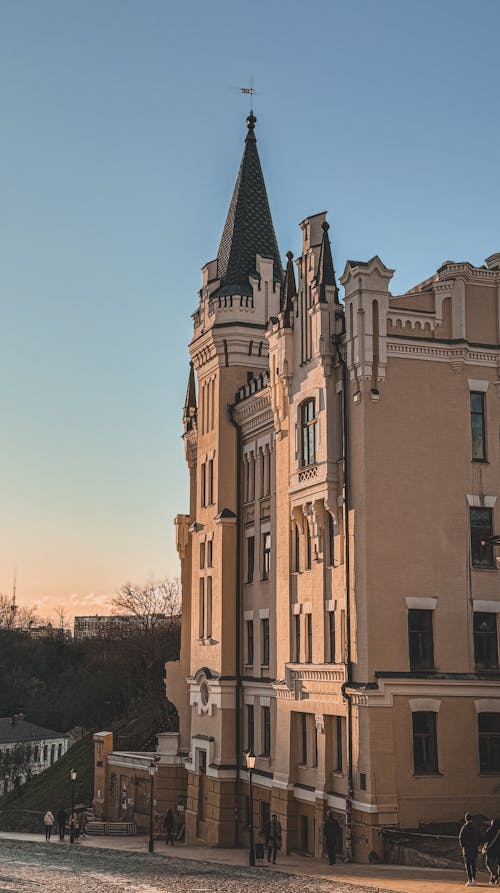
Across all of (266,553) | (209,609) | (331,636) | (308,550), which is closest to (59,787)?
(209,609)

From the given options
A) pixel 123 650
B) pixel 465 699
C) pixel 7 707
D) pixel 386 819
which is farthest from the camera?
pixel 7 707

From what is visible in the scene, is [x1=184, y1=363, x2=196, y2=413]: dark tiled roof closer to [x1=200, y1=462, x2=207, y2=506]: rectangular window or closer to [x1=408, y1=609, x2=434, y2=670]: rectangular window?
[x1=200, y1=462, x2=207, y2=506]: rectangular window

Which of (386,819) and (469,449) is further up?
(469,449)

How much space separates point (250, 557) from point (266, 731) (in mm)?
6850

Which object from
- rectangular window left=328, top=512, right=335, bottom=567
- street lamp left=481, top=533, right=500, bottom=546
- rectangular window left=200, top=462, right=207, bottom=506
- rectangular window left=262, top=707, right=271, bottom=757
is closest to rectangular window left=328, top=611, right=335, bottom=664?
rectangular window left=328, top=512, right=335, bottom=567

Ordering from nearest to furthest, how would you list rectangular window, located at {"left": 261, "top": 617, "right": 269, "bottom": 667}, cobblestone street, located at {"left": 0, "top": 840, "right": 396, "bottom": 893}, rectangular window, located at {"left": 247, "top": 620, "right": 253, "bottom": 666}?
1. cobblestone street, located at {"left": 0, "top": 840, "right": 396, "bottom": 893}
2. rectangular window, located at {"left": 261, "top": 617, "right": 269, "bottom": 667}
3. rectangular window, located at {"left": 247, "top": 620, "right": 253, "bottom": 666}

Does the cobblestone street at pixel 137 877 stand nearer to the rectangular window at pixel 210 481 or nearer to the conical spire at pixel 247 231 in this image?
the rectangular window at pixel 210 481

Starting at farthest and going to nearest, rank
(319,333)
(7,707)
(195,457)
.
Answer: (7,707) < (195,457) < (319,333)

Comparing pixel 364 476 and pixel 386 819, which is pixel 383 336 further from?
pixel 386 819

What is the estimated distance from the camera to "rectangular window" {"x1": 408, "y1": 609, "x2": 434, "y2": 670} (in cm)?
3089

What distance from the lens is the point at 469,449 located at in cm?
3241

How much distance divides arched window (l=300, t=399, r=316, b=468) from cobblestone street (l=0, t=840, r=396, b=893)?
12770 mm

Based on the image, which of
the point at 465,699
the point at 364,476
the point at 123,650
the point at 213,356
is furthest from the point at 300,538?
the point at 123,650

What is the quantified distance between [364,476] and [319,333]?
5336 millimetres
